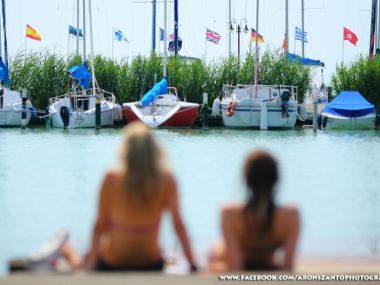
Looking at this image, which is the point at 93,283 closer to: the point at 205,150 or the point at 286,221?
the point at 286,221

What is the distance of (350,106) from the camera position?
55844 mm

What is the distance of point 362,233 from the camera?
1666 cm

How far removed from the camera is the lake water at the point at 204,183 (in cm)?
1583

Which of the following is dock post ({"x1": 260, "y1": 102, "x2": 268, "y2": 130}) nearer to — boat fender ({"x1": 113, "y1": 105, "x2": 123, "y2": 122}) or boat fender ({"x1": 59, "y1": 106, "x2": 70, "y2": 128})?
boat fender ({"x1": 113, "y1": 105, "x2": 123, "y2": 122})

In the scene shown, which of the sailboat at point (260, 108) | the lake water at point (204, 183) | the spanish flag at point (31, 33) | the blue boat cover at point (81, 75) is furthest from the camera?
the spanish flag at point (31, 33)

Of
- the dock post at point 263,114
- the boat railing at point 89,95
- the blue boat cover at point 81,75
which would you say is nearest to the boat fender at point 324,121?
the dock post at point 263,114

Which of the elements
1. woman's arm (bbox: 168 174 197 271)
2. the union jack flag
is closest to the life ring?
the union jack flag

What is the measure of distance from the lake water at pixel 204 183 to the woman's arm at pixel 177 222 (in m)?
0.47

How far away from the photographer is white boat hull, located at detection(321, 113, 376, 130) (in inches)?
2185

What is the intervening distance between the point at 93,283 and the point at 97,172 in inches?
925

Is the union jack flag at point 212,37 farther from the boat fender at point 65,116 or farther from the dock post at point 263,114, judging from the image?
the boat fender at point 65,116

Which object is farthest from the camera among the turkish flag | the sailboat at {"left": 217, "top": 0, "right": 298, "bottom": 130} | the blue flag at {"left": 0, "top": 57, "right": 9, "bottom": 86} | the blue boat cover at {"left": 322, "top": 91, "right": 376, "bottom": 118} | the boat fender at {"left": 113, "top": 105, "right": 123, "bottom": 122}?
the turkish flag

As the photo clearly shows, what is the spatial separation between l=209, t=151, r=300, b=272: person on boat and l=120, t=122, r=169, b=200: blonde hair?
1.74 feet

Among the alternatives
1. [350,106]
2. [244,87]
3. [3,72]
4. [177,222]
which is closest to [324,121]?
[350,106]
